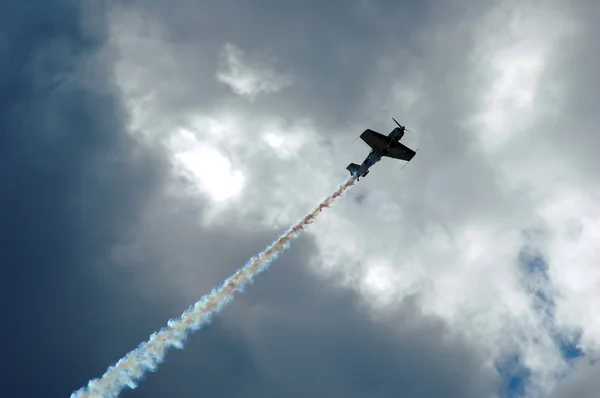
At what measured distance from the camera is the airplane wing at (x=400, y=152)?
122m

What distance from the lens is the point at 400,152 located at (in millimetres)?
123562

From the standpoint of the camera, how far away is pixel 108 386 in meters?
116

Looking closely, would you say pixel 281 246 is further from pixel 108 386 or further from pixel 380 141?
pixel 108 386

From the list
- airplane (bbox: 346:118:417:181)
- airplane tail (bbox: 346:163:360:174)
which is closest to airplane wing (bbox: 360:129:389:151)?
airplane (bbox: 346:118:417:181)

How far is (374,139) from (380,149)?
11.6ft

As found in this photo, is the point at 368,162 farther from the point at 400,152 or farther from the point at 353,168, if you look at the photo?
the point at 400,152

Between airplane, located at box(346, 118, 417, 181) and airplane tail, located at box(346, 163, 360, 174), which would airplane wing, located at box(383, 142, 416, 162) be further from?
airplane tail, located at box(346, 163, 360, 174)

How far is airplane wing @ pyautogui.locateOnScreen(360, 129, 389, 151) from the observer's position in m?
119

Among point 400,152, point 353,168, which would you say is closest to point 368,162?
point 353,168

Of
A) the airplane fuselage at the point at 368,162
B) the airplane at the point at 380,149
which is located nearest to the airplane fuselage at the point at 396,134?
the airplane at the point at 380,149

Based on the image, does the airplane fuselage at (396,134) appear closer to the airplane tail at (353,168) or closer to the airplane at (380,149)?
the airplane at (380,149)

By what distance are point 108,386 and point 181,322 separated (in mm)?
24588

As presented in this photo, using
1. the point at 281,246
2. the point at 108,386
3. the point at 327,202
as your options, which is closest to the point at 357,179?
the point at 327,202

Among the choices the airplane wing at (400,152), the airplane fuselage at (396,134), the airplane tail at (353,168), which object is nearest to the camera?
the airplane fuselage at (396,134)
